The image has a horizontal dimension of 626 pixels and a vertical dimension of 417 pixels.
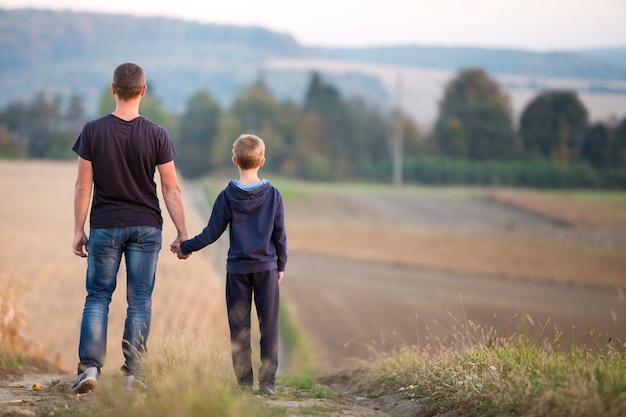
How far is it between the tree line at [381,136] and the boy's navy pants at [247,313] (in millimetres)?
75071

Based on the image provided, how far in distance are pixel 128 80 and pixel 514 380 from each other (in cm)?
319

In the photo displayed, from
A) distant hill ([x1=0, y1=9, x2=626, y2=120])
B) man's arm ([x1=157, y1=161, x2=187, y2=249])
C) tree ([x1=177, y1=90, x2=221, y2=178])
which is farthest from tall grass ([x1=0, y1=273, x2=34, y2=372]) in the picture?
tree ([x1=177, y1=90, x2=221, y2=178])

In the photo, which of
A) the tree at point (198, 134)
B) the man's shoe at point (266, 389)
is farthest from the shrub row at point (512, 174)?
the man's shoe at point (266, 389)

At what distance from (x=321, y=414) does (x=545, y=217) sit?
176 feet

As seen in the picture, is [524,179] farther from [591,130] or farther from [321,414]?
[321,414]

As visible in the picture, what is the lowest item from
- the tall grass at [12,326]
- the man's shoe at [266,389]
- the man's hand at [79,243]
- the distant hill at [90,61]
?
the tall grass at [12,326]

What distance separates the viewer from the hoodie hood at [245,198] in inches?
228

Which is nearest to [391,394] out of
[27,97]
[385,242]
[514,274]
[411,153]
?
[514,274]

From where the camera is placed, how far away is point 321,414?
17.3 ft

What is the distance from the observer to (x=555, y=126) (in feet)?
276

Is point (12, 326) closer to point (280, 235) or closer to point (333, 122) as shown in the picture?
point (280, 235)

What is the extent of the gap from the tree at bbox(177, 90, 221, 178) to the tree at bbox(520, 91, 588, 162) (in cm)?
4022

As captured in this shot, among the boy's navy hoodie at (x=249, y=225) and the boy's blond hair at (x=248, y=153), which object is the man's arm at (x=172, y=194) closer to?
the boy's navy hoodie at (x=249, y=225)

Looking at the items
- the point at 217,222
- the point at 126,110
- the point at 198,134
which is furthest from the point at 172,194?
the point at 198,134
